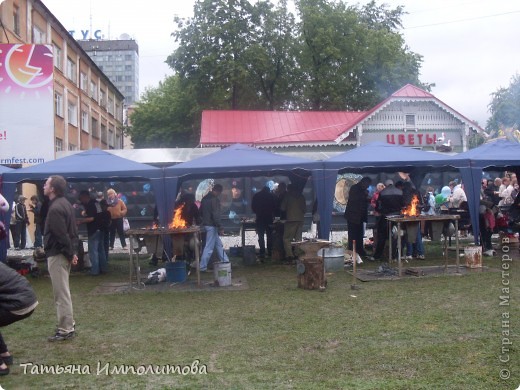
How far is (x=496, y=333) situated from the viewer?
6324mm

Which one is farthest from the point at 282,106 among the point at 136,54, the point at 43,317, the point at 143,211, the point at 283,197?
the point at 136,54

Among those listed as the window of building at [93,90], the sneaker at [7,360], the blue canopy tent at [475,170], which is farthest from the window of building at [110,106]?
the sneaker at [7,360]

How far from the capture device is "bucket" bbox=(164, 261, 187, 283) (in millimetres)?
10594

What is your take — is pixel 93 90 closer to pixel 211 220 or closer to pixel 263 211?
pixel 263 211

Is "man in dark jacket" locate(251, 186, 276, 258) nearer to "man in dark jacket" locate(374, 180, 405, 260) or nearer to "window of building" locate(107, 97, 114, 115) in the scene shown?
"man in dark jacket" locate(374, 180, 405, 260)

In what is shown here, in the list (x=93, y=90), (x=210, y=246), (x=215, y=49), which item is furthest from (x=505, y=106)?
(x=210, y=246)

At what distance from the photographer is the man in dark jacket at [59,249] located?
6477 millimetres

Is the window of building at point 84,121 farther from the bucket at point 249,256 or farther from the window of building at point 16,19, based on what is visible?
the bucket at point 249,256

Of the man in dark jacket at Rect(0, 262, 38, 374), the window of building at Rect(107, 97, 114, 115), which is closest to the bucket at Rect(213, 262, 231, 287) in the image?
the man in dark jacket at Rect(0, 262, 38, 374)

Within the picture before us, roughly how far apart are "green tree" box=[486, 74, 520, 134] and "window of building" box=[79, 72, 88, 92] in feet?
95.9

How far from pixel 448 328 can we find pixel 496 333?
53 cm

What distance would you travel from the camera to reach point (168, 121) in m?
44.7

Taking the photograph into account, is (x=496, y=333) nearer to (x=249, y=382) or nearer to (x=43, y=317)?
(x=249, y=382)

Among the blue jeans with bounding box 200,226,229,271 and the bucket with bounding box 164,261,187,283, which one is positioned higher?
the blue jeans with bounding box 200,226,229,271
